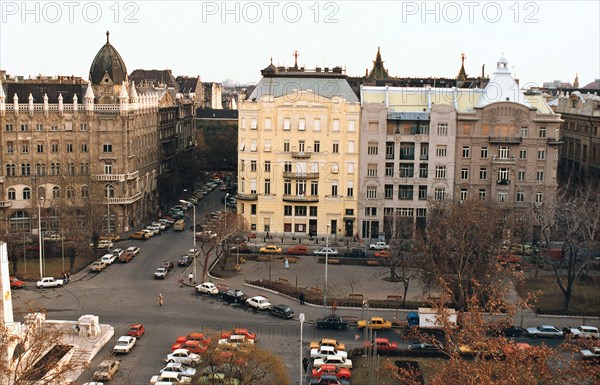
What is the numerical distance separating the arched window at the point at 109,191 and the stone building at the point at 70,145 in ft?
0.34

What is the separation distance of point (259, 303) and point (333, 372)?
13.6 m

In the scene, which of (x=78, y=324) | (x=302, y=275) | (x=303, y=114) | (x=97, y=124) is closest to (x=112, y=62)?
(x=97, y=124)

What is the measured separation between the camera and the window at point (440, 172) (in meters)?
77.2

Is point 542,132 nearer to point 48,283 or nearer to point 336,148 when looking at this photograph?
point 336,148

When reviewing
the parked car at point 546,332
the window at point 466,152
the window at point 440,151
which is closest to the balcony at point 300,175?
the window at point 440,151

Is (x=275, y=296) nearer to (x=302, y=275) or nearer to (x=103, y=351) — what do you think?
(x=302, y=275)

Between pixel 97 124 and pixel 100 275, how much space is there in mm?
21088

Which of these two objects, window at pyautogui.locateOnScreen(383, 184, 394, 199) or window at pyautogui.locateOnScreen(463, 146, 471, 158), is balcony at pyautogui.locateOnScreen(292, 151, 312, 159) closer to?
window at pyautogui.locateOnScreen(383, 184, 394, 199)

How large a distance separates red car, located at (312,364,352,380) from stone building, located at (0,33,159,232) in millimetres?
39050

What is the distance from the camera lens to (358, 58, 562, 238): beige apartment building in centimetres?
7650

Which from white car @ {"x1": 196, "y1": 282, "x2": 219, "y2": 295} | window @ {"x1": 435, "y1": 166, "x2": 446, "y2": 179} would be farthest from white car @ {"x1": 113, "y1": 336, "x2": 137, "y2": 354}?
window @ {"x1": 435, "y1": 166, "x2": 446, "y2": 179}

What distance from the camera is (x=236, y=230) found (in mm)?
65250

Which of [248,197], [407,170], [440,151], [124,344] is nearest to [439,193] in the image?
[407,170]

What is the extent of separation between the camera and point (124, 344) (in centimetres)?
4656
